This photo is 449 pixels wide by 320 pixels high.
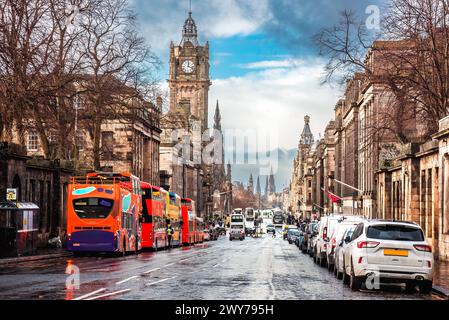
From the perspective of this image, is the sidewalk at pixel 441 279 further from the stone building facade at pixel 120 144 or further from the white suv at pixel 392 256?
the stone building facade at pixel 120 144

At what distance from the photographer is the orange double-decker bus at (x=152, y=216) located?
53.7 meters

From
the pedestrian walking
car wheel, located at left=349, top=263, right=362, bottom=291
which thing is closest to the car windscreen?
the pedestrian walking

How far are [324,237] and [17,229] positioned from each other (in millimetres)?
13723

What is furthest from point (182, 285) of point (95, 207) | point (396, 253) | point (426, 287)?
point (95, 207)

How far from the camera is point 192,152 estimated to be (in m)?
181

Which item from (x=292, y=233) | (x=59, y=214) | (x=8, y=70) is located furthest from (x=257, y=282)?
(x=292, y=233)

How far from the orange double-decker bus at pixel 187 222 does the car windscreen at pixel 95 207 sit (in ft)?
101

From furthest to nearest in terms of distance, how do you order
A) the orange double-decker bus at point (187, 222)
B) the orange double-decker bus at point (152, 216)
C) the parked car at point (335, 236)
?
the orange double-decker bus at point (187, 222)
the orange double-decker bus at point (152, 216)
the parked car at point (335, 236)

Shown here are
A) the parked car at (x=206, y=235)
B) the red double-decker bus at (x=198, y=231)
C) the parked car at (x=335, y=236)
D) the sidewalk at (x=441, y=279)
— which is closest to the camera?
the sidewalk at (x=441, y=279)

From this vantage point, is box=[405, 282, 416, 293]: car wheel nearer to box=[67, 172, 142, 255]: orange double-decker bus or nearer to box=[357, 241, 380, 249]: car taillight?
box=[357, 241, 380, 249]: car taillight

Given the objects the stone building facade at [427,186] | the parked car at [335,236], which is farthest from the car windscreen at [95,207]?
the stone building facade at [427,186]

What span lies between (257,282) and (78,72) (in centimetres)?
3153

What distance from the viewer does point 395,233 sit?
2253 cm

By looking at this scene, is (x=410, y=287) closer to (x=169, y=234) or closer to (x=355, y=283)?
(x=355, y=283)
